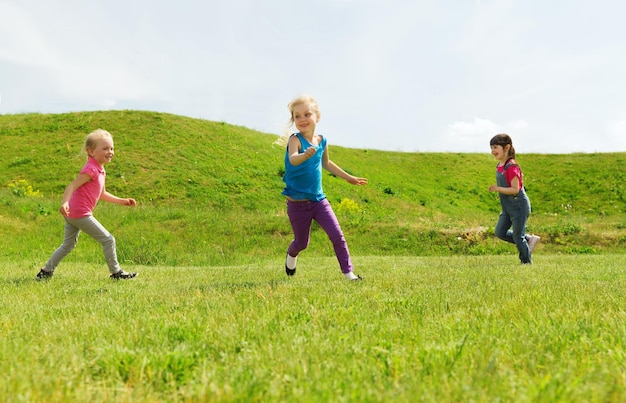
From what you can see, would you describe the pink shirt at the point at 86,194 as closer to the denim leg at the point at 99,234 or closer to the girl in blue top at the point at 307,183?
the denim leg at the point at 99,234

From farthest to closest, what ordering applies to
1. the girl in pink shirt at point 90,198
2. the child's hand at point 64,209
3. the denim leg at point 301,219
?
1. the girl in pink shirt at point 90,198
2. the child's hand at point 64,209
3. the denim leg at point 301,219

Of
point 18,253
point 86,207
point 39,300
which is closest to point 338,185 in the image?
point 18,253

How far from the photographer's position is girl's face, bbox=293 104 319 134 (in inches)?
269

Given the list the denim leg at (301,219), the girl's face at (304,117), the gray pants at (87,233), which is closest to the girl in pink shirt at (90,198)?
the gray pants at (87,233)

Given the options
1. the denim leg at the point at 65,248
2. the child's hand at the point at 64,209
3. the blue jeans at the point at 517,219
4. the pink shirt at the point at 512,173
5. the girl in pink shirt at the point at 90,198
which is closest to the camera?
the child's hand at the point at 64,209

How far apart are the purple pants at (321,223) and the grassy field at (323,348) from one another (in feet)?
6.67

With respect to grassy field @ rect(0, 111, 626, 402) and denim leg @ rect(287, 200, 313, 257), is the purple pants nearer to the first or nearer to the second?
denim leg @ rect(287, 200, 313, 257)

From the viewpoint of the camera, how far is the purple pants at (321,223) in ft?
22.5

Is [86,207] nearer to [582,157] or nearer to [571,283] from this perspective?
[571,283]

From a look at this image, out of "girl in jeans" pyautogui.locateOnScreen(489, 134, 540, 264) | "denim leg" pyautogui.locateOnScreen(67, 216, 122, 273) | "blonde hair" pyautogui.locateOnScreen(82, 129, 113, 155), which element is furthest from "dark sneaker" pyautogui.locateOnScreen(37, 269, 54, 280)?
"girl in jeans" pyautogui.locateOnScreen(489, 134, 540, 264)

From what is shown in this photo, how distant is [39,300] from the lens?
5.30 m

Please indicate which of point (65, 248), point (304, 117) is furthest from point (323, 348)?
point (65, 248)

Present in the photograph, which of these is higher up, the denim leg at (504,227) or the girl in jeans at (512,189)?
the girl in jeans at (512,189)

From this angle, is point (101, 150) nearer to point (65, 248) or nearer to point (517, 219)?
point (65, 248)
